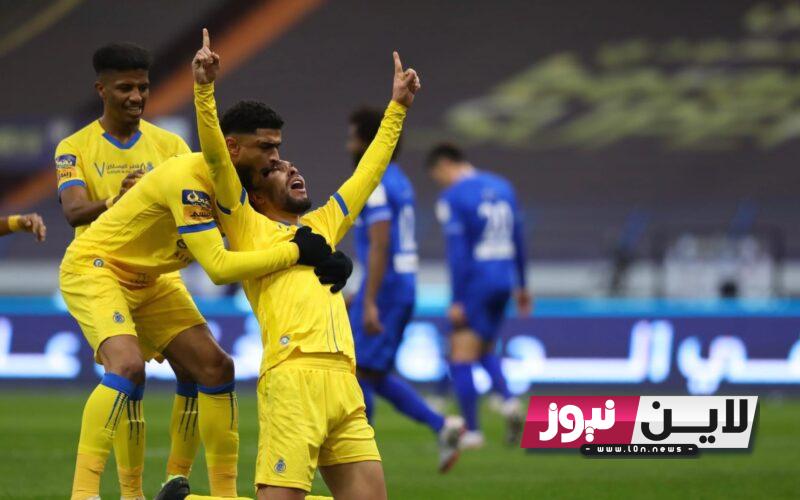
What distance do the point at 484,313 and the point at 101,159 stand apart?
5.02 metres

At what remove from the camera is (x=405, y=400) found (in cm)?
912

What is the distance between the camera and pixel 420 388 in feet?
47.9

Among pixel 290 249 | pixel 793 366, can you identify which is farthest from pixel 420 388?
pixel 290 249

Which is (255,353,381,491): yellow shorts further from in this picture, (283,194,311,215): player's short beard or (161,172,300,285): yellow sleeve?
(283,194,311,215): player's short beard

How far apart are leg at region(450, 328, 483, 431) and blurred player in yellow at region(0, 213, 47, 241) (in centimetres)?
471

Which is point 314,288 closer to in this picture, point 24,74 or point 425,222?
point 425,222

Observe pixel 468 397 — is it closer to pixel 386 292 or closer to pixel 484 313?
pixel 484 313

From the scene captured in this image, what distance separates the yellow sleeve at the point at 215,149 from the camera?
5.40 metres

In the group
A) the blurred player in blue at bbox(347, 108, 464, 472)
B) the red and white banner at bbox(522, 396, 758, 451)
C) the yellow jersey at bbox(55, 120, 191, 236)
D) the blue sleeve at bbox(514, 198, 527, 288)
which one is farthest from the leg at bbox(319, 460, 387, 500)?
the blue sleeve at bbox(514, 198, 527, 288)

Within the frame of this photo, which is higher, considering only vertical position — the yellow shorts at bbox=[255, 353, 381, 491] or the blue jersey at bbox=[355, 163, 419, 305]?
the blue jersey at bbox=[355, 163, 419, 305]

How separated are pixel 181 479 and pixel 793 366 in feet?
30.6

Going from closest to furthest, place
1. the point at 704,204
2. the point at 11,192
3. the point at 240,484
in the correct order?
the point at 240,484 < the point at 704,204 < the point at 11,192

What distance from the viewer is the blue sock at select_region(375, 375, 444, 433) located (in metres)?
9.04

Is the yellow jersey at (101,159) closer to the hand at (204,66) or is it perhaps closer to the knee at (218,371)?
the knee at (218,371)
